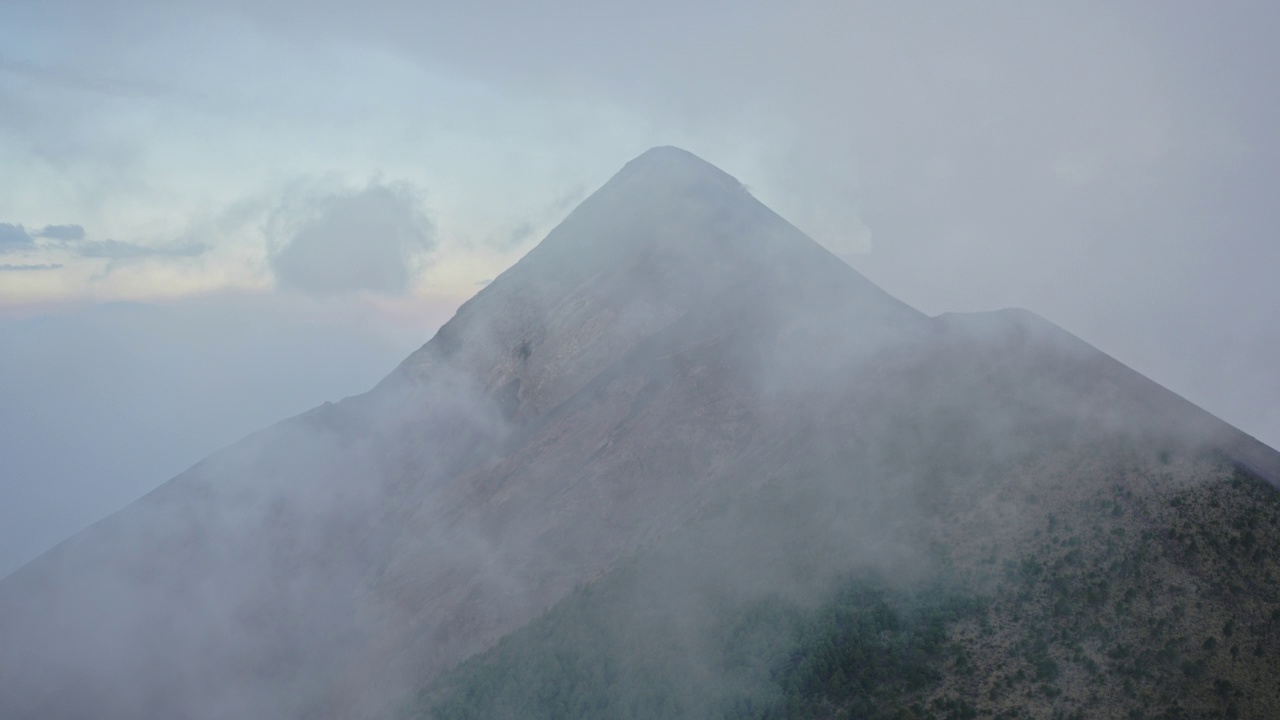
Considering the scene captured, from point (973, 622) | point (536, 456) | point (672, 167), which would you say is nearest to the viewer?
point (973, 622)

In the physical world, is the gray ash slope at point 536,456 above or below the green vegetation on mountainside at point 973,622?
above

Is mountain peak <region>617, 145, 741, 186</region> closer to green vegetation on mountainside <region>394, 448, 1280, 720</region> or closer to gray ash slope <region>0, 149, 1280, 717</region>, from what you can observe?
gray ash slope <region>0, 149, 1280, 717</region>

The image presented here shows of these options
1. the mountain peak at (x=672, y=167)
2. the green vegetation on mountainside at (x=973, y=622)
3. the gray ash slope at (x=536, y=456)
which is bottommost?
the green vegetation on mountainside at (x=973, y=622)

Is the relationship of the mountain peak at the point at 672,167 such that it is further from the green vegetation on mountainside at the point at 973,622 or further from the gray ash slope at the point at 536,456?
the green vegetation on mountainside at the point at 973,622

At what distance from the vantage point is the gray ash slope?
198 ft

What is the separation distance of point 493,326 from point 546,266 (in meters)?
9.24

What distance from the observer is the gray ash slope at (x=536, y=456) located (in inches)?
2379

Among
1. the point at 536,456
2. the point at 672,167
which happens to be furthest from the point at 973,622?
the point at 672,167

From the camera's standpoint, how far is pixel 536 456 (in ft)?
240

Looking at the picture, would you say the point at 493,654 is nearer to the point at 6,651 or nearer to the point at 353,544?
the point at 353,544

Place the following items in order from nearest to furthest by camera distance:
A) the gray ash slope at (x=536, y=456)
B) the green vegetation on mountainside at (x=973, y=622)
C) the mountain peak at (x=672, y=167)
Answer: the green vegetation on mountainside at (x=973, y=622) < the gray ash slope at (x=536, y=456) < the mountain peak at (x=672, y=167)

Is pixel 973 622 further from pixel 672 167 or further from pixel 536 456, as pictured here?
pixel 672 167

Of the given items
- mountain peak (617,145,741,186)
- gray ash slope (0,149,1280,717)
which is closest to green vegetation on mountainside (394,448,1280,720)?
gray ash slope (0,149,1280,717)

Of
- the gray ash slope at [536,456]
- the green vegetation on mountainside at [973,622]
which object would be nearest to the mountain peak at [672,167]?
the gray ash slope at [536,456]
